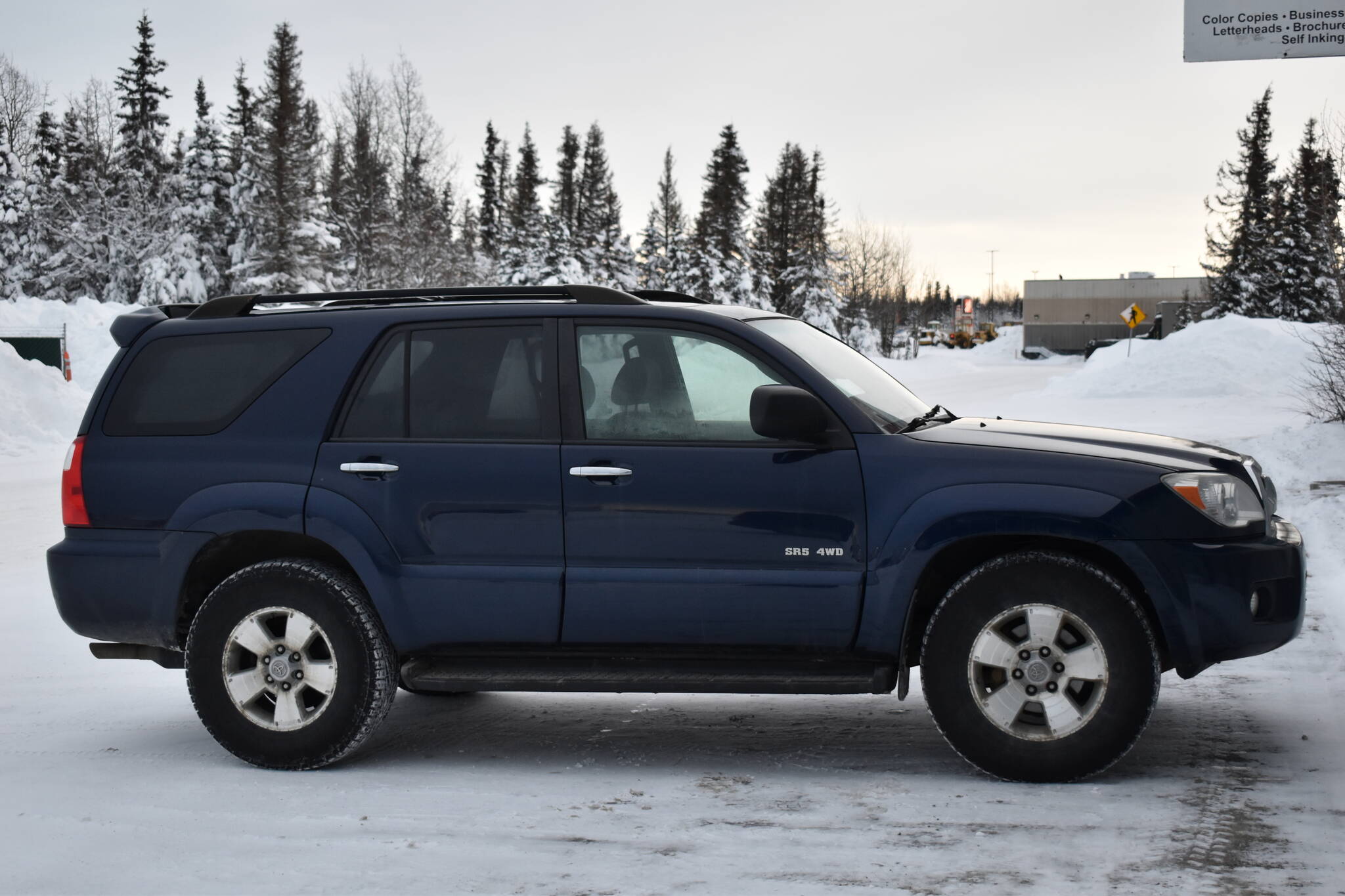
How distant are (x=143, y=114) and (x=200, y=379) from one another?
5685 centimetres

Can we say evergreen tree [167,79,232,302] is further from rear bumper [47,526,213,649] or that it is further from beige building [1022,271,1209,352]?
beige building [1022,271,1209,352]

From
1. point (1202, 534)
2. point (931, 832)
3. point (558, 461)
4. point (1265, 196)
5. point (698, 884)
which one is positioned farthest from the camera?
point (1265, 196)

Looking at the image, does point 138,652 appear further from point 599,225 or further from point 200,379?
point 599,225

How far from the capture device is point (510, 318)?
5.10 m

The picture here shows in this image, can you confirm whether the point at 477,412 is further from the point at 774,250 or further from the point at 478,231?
the point at 478,231

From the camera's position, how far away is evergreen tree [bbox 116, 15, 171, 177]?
56.1 metres

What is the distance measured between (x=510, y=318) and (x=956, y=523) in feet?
6.08

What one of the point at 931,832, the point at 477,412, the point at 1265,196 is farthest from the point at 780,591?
the point at 1265,196

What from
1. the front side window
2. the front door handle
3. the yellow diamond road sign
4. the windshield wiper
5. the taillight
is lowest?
the taillight

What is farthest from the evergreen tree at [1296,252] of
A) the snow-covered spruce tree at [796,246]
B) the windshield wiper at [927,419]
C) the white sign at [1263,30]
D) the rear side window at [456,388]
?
the rear side window at [456,388]

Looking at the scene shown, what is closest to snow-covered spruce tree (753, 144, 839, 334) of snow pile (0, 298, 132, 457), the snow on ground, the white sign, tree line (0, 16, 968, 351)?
tree line (0, 16, 968, 351)

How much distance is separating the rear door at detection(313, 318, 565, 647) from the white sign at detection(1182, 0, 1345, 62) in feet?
23.1

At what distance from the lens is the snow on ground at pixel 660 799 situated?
12.6ft

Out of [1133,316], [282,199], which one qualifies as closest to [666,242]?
[282,199]
